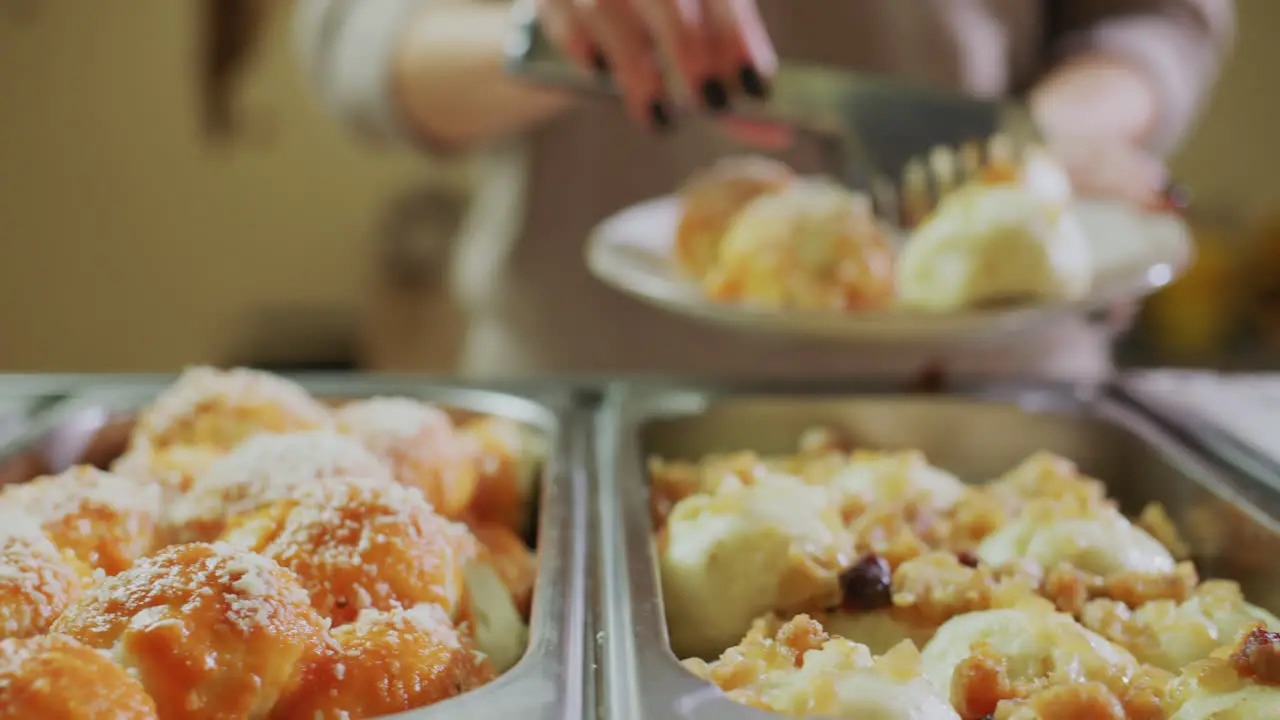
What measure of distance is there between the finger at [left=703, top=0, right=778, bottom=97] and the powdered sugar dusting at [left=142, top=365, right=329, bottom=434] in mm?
525

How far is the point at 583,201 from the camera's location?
1.96 metres

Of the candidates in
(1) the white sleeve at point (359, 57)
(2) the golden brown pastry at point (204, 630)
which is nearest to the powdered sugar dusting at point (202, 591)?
(2) the golden brown pastry at point (204, 630)

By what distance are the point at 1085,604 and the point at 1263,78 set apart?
294 cm

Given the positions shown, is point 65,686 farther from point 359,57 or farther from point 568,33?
point 359,57

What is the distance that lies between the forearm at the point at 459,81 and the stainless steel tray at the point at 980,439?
1.98 feet

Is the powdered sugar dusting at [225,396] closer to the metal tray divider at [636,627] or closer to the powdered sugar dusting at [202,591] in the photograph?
the metal tray divider at [636,627]

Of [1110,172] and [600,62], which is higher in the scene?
[600,62]

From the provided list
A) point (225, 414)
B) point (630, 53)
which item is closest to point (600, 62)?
point (630, 53)

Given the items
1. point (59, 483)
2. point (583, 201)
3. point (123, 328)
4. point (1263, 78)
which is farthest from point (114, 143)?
point (1263, 78)

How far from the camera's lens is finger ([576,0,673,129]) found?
3.87 feet

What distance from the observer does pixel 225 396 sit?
1142 mm

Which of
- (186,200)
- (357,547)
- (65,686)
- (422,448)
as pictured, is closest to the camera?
(65,686)

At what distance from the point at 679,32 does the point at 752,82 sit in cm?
9

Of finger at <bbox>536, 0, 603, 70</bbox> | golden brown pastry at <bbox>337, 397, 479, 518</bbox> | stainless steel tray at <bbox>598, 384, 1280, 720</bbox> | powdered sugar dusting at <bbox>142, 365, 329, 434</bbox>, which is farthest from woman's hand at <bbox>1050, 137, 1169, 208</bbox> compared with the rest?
powdered sugar dusting at <bbox>142, 365, 329, 434</bbox>
